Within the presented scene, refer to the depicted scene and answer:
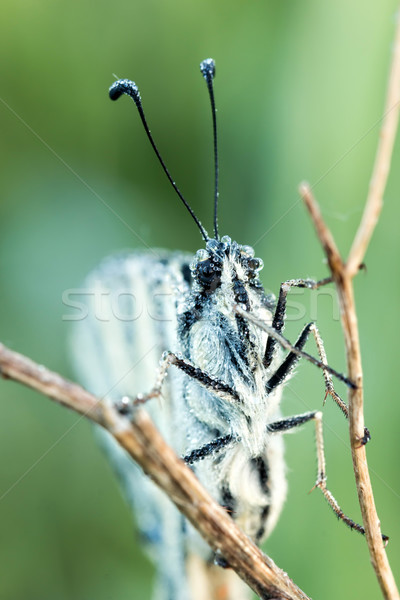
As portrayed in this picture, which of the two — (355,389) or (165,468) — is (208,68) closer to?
(355,389)

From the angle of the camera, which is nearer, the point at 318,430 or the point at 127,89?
the point at 127,89

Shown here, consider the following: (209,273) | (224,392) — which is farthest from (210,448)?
(209,273)

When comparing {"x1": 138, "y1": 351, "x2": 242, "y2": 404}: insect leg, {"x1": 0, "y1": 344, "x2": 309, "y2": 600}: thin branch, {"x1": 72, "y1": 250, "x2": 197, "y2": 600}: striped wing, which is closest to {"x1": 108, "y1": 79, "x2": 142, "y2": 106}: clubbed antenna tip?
{"x1": 72, "y1": 250, "x2": 197, "y2": 600}: striped wing

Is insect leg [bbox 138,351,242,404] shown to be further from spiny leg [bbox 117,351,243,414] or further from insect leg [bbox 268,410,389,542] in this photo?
insect leg [bbox 268,410,389,542]

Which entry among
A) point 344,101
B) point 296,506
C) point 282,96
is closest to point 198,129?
point 282,96

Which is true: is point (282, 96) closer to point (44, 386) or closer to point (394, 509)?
point (394, 509)
